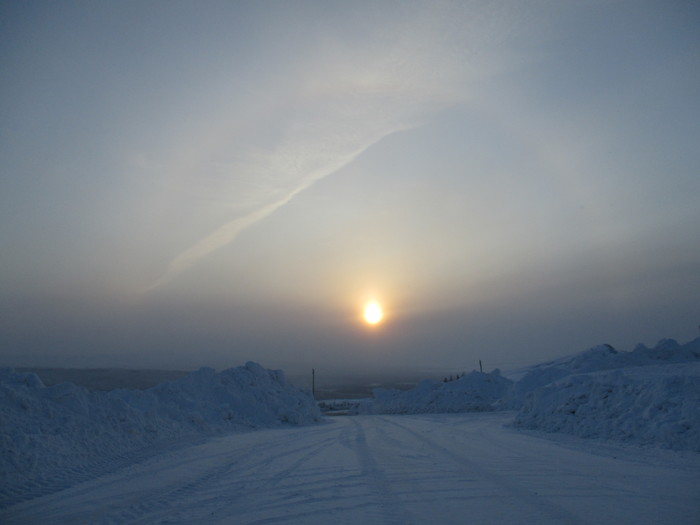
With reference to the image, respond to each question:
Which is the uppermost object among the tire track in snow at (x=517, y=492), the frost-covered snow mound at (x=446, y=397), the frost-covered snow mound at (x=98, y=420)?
the frost-covered snow mound at (x=98, y=420)

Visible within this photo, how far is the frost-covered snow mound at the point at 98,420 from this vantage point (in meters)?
9.34

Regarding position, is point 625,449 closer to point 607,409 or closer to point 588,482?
point 607,409

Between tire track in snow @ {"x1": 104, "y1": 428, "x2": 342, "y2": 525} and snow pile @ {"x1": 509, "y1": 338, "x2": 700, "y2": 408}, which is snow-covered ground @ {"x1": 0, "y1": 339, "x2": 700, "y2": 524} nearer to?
tire track in snow @ {"x1": 104, "y1": 428, "x2": 342, "y2": 525}

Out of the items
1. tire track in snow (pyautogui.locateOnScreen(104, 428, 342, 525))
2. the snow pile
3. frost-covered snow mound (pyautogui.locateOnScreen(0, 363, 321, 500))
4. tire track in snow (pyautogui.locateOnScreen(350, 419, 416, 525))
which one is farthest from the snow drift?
the snow pile

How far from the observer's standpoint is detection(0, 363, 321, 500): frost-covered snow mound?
9338 millimetres

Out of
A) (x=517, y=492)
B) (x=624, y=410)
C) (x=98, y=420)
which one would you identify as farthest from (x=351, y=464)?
(x=624, y=410)

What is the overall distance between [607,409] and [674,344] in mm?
28292

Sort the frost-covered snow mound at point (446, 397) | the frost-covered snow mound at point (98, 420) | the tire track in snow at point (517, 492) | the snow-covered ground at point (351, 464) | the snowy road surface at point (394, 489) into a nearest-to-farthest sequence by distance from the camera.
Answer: the tire track in snow at point (517, 492), the snowy road surface at point (394, 489), the snow-covered ground at point (351, 464), the frost-covered snow mound at point (98, 420), the frost-covered snow mound at point (446, 397)

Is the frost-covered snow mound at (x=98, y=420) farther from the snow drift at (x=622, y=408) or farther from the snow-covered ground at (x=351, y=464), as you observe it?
the snow drift at (x=622, y=408)

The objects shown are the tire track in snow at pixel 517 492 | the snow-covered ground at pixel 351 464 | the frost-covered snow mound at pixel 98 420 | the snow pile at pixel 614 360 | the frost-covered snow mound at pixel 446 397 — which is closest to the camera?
the tire track in snow at pixel 517 492

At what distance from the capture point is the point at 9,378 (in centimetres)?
1338

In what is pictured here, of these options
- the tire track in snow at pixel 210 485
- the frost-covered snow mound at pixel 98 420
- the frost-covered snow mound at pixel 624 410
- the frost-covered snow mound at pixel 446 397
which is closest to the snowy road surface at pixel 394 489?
the tire track in snow at pixel 210 485

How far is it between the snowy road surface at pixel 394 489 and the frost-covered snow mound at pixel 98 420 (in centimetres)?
135

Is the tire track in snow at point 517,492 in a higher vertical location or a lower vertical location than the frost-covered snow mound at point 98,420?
lower
